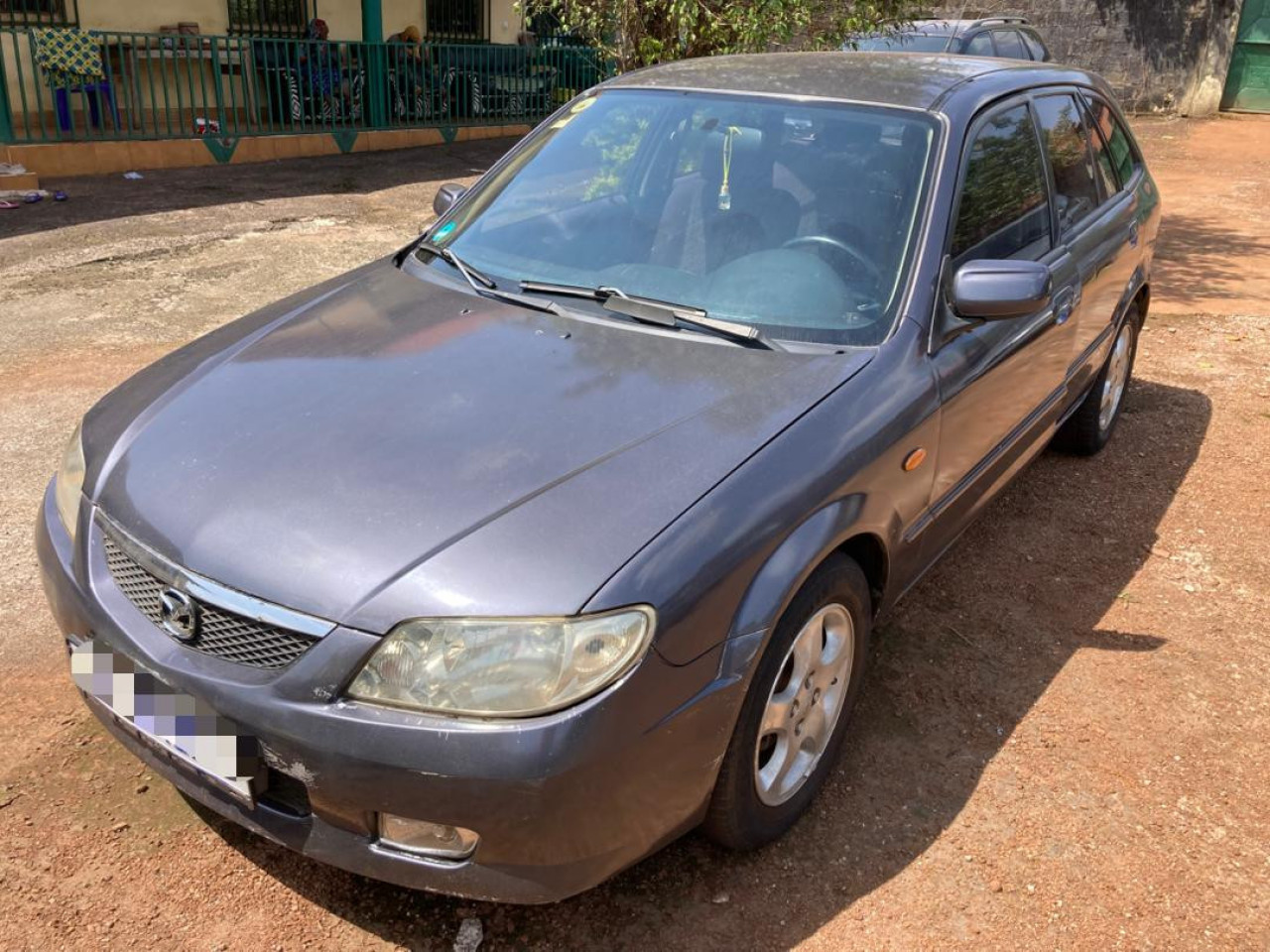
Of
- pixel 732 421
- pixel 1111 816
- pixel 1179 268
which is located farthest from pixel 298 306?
pixel 1179 268

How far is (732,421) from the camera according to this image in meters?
2.56

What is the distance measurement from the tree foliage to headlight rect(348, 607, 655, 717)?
5.54 metres

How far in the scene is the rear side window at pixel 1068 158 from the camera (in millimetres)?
4078

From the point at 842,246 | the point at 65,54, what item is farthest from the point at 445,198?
the point at 65,54

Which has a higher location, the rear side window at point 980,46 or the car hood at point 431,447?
the rear side window at point 980,46

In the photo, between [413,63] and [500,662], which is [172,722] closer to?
[500,662]

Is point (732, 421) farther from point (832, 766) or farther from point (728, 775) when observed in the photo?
point (832, 766)

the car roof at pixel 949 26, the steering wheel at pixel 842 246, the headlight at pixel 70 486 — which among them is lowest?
the headlight at pixel 70 486

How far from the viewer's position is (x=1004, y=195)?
3611 millimetres

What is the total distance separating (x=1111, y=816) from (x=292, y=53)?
43.7ft

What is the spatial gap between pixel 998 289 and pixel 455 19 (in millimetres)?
15025

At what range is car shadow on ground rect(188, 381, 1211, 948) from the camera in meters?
2.51

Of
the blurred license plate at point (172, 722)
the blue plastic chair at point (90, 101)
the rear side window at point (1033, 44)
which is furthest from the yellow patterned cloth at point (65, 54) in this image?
the blurred license plate at point (172, 722)

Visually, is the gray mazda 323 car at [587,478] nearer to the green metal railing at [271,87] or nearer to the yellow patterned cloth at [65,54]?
the green metal railing at [271,87]
